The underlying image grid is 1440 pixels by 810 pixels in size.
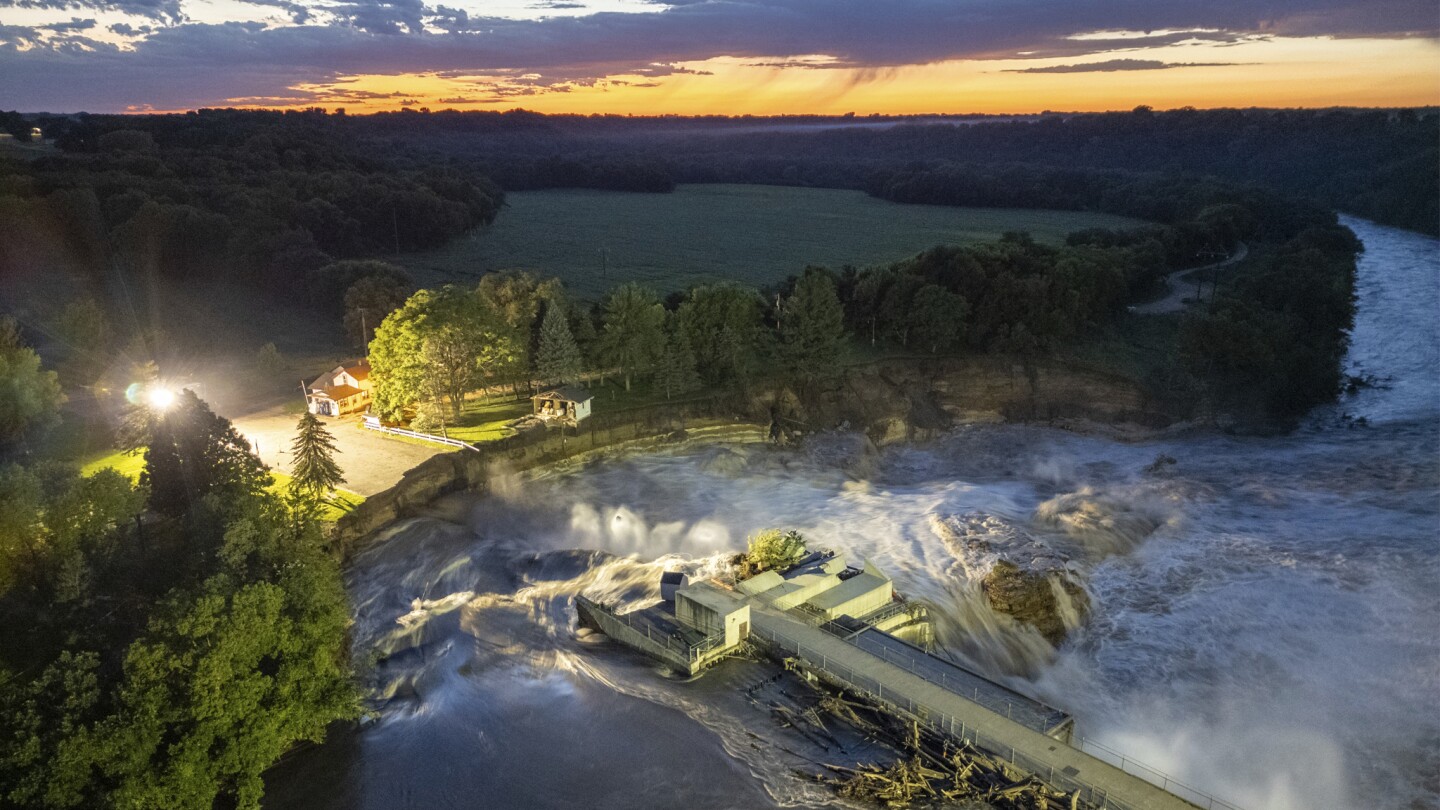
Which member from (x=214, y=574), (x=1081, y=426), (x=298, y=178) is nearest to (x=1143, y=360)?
(x=1081, y=426)

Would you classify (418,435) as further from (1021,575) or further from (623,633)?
(1021,575)

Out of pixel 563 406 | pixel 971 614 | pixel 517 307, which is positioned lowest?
pixel 971 614

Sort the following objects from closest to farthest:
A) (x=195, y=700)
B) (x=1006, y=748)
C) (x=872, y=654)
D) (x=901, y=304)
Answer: (x=195, y=700)
(x=1006, y=748)
(x=872, y=654)
(x=901, y=304)

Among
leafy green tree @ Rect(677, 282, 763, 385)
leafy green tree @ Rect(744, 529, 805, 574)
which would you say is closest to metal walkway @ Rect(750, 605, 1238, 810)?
leafy green tree @ Rect(744, 529, 805, 574)

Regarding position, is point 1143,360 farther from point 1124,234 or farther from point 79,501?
point 79,501

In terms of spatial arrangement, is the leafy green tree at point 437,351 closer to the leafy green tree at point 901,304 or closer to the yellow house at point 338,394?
the yellow house at point 338,394

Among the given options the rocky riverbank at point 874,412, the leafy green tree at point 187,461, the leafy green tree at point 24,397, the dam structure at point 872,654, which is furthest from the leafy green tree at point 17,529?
the leafy green tree at point 24,397

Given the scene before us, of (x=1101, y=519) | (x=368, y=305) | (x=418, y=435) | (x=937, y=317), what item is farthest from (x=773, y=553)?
(x=368, y=305)
